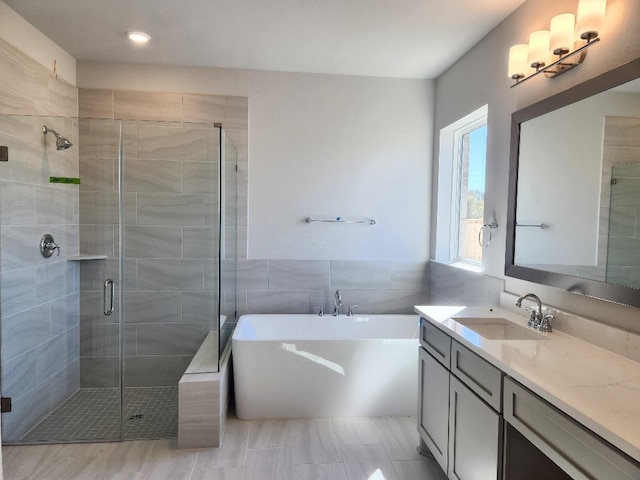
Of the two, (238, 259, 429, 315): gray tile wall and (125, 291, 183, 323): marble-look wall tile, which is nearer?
(125, 291, 183, 323): marble-look wall tile

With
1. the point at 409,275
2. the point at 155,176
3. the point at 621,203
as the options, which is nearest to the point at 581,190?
the point at 621,203

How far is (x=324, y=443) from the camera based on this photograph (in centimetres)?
248

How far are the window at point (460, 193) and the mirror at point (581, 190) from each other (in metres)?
0.79

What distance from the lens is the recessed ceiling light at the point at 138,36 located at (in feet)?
8.86

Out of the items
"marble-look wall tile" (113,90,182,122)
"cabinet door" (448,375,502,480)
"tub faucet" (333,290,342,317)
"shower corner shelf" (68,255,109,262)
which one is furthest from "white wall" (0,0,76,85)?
"cabinet door" (448,375,502,480)

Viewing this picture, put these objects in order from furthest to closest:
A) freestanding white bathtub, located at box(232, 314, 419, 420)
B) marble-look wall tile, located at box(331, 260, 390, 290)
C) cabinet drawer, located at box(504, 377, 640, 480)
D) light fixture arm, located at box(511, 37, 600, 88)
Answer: marble-look wall tile, located at box(331, 260, 390, 290) → freestanding white bathtub, located at box(232, 314, 419, 420) → light fixture arm, located at box(511, 37, 600, 88) → cabinet drawer, located at box(504, 377, 640, 480)

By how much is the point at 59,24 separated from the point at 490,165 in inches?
120

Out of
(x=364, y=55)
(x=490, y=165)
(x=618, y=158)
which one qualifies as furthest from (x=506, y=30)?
(x=618, y=158)

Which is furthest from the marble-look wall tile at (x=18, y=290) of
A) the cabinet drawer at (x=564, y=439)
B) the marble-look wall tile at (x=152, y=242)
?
the cabinet drawer at (x=564, y=439)

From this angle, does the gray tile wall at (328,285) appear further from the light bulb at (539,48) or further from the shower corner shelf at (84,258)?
the light bulb at (539,48)

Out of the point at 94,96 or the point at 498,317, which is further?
the point at 94,96

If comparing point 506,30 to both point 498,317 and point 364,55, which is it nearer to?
point 364,55

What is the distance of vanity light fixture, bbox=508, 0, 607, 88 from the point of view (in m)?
1.65

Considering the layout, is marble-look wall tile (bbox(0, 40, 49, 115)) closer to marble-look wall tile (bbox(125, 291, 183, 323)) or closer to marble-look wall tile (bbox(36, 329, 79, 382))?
marble-look wall tile (bbox(125, 291, 183, 323))
